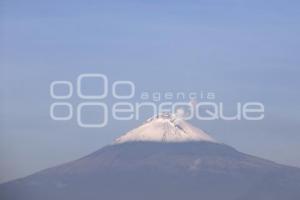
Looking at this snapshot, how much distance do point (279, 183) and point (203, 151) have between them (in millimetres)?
584

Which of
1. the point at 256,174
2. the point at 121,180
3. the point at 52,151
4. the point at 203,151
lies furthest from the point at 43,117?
the point at 256,174

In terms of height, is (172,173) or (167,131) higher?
(167,131)

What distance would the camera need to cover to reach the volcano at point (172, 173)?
5.73 m

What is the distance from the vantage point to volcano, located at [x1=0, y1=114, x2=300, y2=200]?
18.8 feet

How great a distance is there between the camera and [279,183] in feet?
19.0

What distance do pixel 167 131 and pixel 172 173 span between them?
1.03 ft

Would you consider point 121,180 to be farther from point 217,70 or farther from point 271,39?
point 271,39

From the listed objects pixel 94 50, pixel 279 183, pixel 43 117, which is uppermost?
pixel 94 50

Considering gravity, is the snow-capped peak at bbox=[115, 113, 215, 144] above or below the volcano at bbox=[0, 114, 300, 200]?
above

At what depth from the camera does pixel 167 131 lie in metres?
5.69

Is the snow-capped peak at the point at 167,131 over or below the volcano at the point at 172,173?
over

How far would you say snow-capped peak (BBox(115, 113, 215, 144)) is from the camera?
18.6 ft

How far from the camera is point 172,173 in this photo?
227 inches

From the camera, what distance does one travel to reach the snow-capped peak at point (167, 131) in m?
5.68
